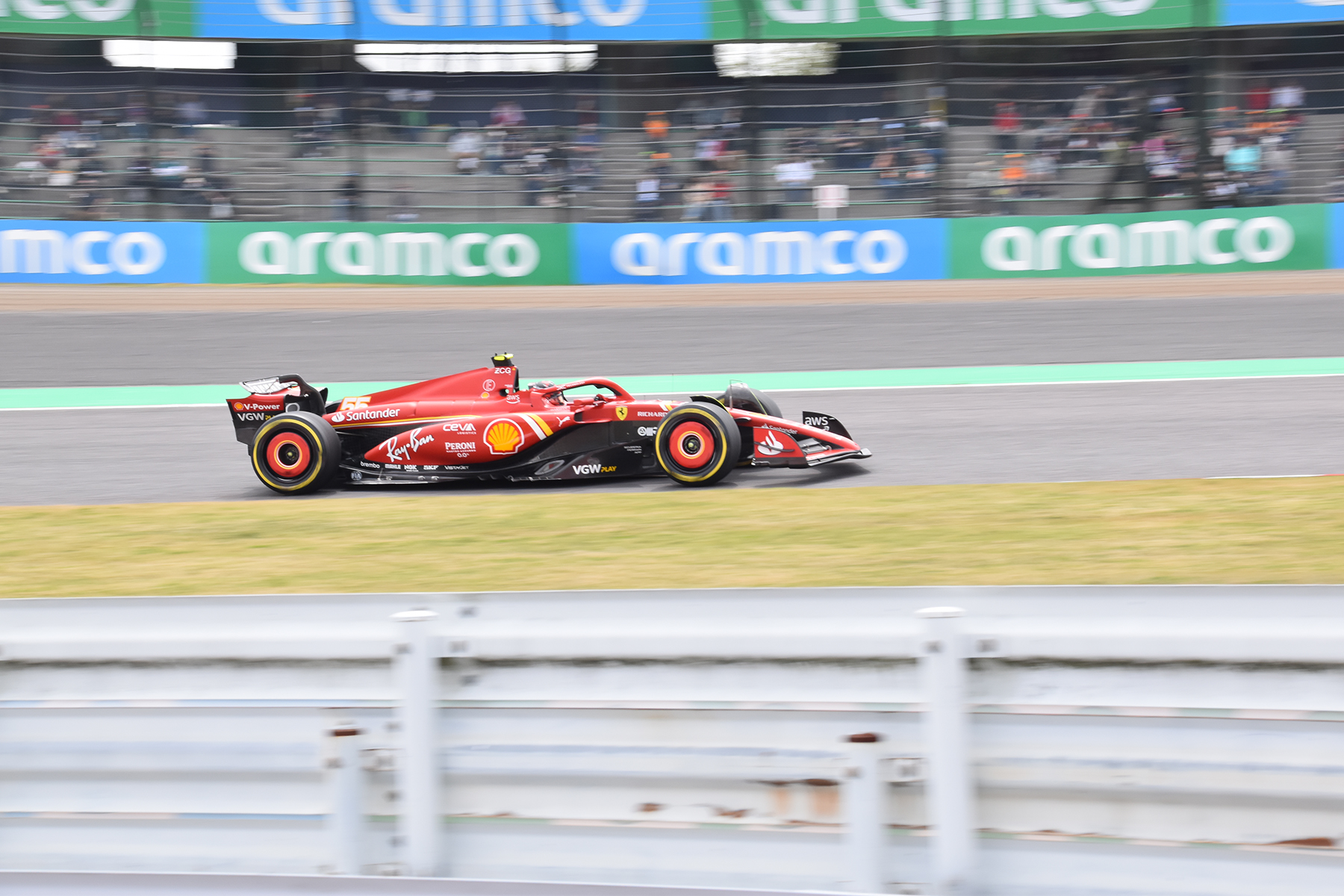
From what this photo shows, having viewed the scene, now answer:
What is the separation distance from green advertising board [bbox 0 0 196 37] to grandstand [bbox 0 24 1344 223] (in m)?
0.27

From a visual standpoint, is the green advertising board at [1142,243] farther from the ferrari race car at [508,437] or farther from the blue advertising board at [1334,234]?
the ferrari race car at [508,437]

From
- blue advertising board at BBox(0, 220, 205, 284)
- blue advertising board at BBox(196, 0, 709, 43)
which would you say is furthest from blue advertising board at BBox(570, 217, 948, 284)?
blue advertising board at BBox(0, 220, 205, 284)

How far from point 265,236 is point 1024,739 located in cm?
1560

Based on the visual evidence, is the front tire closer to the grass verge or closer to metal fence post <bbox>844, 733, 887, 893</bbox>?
the grass verge

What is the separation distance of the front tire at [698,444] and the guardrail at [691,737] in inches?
204

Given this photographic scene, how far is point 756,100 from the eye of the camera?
18.7 meters

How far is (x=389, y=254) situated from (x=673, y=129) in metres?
4.37

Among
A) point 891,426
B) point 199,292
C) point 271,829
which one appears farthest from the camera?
point 199,292

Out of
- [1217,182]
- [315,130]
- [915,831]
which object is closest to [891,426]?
[915,831]

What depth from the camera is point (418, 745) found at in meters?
2.73

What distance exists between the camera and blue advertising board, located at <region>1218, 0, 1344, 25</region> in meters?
17.9

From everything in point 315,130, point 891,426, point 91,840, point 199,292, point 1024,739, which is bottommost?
point 91,840

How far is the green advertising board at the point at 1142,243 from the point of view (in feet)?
53.1

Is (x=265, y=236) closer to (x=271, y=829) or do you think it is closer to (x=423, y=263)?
(x=423, y=263)
